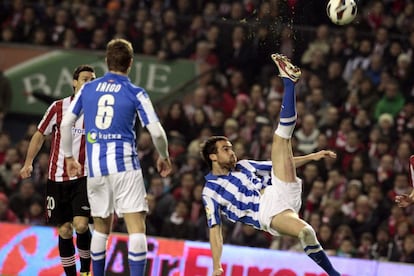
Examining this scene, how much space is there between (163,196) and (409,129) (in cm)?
351

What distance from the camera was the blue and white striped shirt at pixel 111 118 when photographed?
8.75 meters

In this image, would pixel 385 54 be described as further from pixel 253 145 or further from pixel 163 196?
pixel 163 196

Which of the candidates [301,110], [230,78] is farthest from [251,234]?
[230,78]

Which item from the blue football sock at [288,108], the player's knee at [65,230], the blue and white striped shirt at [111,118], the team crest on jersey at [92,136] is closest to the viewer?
the blue and white striped shirt at [111,118]

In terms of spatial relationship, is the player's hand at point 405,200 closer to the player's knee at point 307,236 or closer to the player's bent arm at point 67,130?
the player's knee at point 307,236

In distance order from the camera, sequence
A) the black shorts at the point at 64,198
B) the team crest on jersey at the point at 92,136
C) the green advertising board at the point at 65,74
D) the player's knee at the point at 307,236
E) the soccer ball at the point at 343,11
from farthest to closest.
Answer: the green advertising board at the point at 65,74 → the soccer ball at the point at 343,11 → the black shorts at the point at 64,198 → the player's knee at the point at 307,236 → the team crest on jersey at the point at 92,136

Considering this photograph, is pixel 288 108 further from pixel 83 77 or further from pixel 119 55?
pixel 83 77

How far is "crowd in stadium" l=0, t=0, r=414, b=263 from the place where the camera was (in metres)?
14.1

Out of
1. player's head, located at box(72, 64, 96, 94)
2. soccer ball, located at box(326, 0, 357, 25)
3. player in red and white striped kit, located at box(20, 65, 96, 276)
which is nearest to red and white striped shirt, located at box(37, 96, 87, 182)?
player in red and white striped kit, located at box(20, 65, 96, 276)

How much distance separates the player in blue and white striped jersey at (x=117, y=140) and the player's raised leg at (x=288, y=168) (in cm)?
145

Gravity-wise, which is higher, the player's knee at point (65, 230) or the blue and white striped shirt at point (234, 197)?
the blue and white striped shirt at point (234, 197)

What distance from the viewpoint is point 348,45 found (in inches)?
640

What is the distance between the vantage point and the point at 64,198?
33.4 ft

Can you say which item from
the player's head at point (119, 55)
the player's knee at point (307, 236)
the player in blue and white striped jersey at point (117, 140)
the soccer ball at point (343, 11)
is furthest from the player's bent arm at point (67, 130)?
the soccer ball at point (343, 11)
